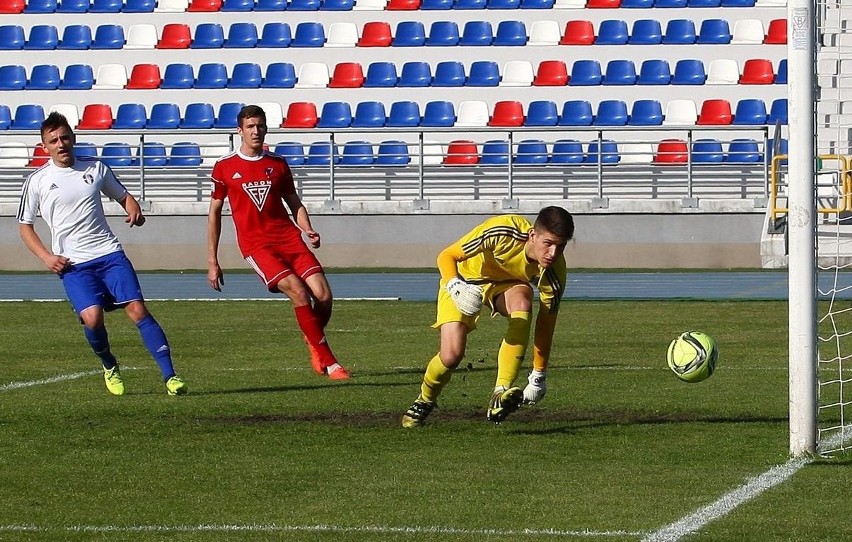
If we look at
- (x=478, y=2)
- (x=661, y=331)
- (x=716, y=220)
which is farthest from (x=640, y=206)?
(x=661, y=331)

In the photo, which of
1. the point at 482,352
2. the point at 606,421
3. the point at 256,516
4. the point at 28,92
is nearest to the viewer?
the point at 256,516

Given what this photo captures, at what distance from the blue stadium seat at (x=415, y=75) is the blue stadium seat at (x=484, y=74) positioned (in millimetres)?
862

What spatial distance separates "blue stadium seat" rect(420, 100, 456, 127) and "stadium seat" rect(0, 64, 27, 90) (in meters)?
8.72

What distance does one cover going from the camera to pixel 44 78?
104 ft

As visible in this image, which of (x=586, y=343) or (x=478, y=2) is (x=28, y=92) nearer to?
(x=478, y=2)

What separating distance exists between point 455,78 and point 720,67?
5229mm

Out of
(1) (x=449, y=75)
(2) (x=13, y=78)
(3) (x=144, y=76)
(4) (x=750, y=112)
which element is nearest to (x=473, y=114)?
(1) (x=449, y=75)

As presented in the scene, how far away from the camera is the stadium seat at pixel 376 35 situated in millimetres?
31312

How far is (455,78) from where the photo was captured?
3027 cm

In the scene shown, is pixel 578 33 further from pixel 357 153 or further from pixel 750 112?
pixel 357 153

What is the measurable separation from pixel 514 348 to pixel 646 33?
2245cm

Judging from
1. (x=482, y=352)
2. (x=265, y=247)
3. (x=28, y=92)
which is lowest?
(x=482, y=352)

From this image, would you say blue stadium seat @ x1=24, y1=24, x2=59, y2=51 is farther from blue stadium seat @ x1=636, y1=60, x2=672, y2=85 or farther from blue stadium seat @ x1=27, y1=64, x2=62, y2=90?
blue stadium seat @ x1=636, y1=60, x2=672, y2=85

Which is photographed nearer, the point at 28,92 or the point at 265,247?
the point at 265,247
